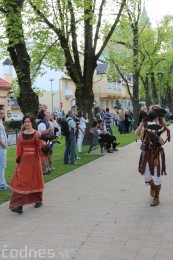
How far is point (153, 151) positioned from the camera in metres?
7.00

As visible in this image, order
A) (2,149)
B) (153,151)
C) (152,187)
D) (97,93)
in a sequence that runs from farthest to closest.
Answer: (97,93), (2,149), (152,187), (153,151)

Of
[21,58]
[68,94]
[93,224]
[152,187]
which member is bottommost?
[93,224]

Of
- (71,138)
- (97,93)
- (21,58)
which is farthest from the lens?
(97,93)

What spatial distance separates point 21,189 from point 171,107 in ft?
179

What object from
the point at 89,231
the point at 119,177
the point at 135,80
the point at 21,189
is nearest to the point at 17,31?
the point at 119,177

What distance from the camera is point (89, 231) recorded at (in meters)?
5.58

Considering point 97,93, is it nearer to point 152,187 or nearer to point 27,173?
point 152,187

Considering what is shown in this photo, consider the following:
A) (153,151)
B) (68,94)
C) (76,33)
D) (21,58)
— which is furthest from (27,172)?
(68,94)

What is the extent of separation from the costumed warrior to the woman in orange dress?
1.89m

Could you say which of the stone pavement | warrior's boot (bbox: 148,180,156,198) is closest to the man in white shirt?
the stone pavement

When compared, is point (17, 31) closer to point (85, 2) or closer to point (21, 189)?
point (85, 2)

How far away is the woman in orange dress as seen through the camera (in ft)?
22.0

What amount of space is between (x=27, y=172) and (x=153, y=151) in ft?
7.65

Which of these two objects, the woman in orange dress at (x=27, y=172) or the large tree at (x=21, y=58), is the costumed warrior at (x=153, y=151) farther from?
Result: the large tree at (x=21, y=58)
